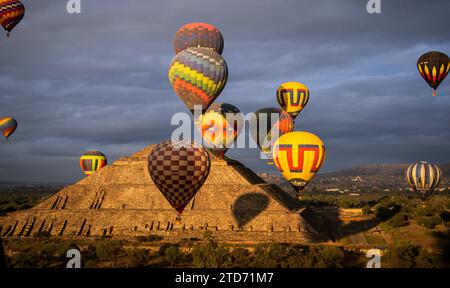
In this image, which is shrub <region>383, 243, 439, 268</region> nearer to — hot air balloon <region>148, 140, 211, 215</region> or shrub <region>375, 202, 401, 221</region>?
hot air balloon <region>148, 140, 211, 215</region>

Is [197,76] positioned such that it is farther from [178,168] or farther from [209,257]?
[209,257]

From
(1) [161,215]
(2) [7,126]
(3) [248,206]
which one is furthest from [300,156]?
(2) [7,126]

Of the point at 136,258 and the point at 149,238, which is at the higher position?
the point at 136,258

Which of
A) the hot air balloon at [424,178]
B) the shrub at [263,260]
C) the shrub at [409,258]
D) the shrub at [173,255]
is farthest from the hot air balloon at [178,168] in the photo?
the hot air balloon at [424,178]

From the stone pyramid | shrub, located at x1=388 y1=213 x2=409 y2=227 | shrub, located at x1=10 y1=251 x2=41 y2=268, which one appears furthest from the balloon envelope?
shrub, located at x1=10 y1=251 x2=41 y2=268

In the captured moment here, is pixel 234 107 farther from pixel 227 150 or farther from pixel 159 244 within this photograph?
pixel 159 244

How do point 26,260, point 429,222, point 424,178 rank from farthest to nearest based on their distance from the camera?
point 424,178 < point 429,222 < point 26,260
